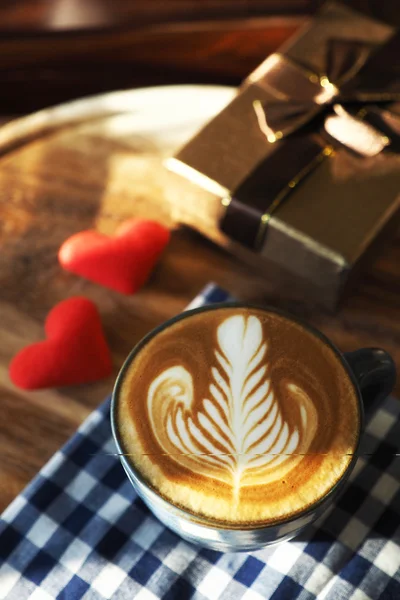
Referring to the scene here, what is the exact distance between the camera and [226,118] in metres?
0.78

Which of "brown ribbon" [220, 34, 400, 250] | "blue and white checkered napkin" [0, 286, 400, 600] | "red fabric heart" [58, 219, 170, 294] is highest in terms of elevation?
"brown ribbon" [220, 34, 400, 250]

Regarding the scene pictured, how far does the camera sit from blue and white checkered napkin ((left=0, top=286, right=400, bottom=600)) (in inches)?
23.6

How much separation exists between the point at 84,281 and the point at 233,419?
0.93 feet

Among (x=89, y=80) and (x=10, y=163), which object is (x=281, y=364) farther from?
(x=89, y=80)

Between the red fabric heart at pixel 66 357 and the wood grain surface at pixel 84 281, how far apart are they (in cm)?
1

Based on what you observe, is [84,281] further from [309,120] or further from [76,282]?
[309,120]

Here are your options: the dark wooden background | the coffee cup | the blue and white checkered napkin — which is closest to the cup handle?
the coffee cup

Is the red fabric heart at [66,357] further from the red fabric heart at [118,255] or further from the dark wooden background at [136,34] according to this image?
the dark wooden background at [136,34]

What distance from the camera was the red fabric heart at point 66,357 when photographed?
70 cm

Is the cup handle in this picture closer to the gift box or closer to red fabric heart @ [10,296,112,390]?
the gift box

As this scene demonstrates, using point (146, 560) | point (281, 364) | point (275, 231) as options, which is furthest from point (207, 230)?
point (146, 560)

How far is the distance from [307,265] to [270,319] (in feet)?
0.36

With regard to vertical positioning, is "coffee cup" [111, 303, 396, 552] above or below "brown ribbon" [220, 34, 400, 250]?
below

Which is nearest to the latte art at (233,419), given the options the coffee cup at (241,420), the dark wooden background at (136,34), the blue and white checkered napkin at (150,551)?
the coffee cup at (241,420)
